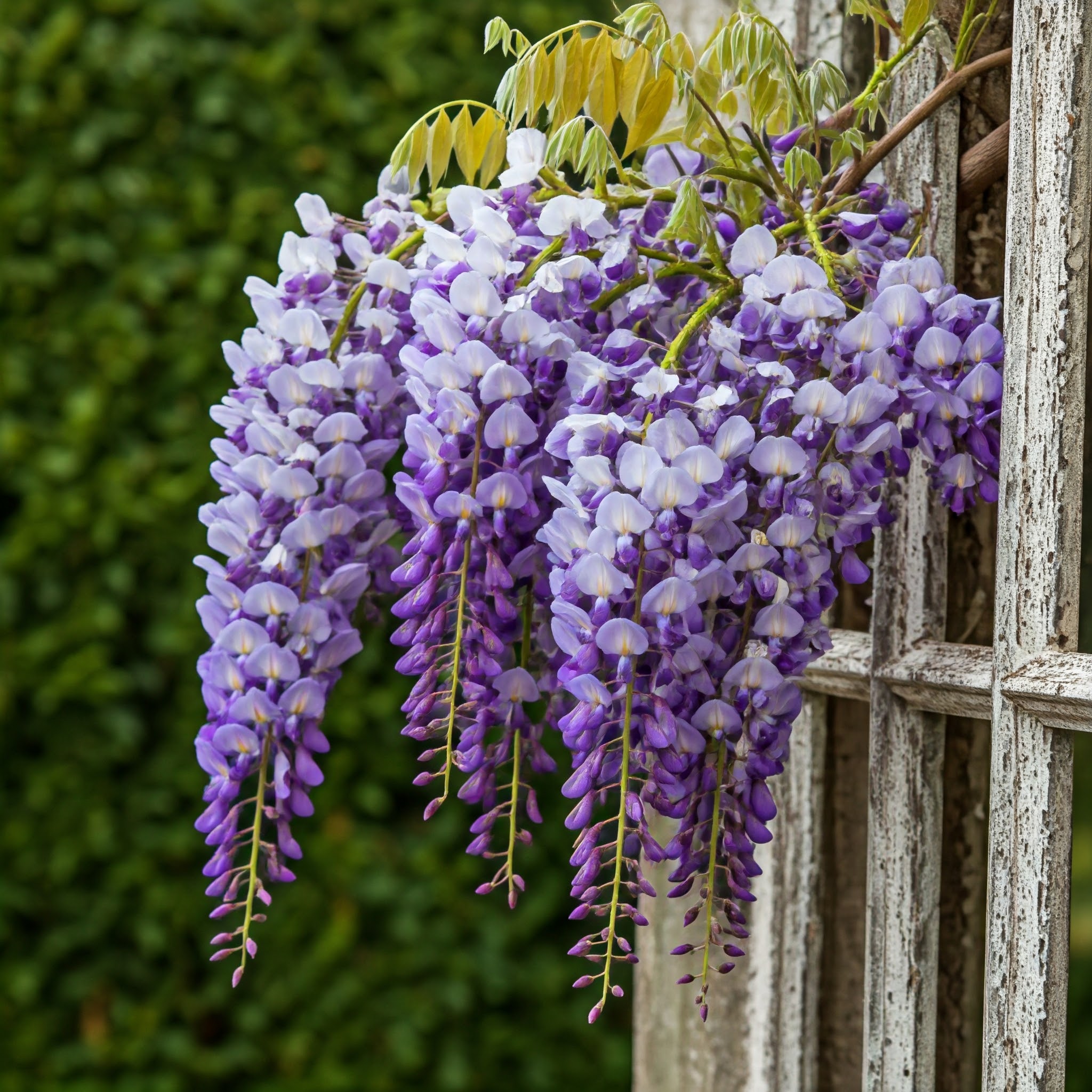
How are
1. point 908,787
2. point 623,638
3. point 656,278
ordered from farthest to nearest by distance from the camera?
1. point 908,787
2. point 656,278
3. point 623,638

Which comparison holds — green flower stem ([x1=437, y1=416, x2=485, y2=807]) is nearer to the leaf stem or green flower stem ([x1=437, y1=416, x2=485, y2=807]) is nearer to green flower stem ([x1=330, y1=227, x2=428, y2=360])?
green flower stem ([x1=330, y1=227, x2=428, y2=360])

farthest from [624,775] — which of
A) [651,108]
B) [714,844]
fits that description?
[651,108]

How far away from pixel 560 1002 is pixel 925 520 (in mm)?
1432

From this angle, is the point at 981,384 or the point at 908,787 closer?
the point at 981,384

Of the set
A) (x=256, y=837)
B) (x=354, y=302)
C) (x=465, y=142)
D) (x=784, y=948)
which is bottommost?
(x=784, y=948)

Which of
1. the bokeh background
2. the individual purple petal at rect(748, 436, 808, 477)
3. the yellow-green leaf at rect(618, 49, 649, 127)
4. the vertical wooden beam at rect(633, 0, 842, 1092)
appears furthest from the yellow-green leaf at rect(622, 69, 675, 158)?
the bokeh background

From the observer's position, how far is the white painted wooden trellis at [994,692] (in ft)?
2.12

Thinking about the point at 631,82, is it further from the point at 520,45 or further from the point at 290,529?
the point at 290,529

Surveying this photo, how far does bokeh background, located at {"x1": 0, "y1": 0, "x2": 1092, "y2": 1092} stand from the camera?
1761 mm

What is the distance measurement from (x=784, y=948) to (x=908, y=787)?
0.26 metres

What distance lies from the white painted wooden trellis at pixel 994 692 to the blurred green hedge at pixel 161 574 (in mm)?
998

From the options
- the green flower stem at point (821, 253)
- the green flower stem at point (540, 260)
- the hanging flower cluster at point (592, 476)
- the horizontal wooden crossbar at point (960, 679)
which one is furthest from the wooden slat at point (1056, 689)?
the green flower stem at point (540, 260)

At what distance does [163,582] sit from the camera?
1.83 metres

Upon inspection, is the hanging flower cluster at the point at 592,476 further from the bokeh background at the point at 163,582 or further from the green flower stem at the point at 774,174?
the bokeh background at the point at 163,582
